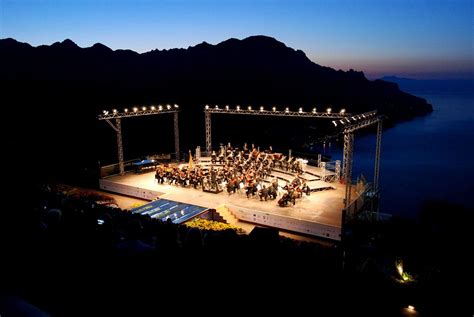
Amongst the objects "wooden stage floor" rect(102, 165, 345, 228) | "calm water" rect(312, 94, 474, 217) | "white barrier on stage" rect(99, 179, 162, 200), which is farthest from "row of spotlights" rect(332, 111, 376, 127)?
"calm water" rect(312, 94, 474, 217)

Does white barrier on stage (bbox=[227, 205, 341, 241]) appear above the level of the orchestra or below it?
below

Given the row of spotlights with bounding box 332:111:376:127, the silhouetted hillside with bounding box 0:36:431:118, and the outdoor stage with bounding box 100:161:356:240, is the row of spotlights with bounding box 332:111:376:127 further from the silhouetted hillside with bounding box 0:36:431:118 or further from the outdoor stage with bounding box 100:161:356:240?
the silhouetted hillside with bounding box 0:36:431:118

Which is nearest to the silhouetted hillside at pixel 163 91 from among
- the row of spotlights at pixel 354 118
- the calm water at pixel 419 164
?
the calm water at pixel 419 164

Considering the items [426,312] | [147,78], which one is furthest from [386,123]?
[426,312]

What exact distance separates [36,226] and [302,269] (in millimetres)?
3857

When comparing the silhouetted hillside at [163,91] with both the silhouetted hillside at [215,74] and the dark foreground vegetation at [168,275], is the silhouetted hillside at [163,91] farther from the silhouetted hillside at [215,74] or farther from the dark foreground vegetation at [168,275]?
the dark foreground vegetation at [168,275]

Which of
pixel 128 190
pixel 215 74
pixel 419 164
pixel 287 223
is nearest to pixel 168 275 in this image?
pixel 287 223

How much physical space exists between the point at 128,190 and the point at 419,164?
49.8 m

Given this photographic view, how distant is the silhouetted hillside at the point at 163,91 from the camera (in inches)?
2045

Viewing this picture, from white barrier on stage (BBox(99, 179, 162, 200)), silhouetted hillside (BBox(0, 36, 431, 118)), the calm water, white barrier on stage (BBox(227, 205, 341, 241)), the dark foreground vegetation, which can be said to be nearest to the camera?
the dark foreground vegetation

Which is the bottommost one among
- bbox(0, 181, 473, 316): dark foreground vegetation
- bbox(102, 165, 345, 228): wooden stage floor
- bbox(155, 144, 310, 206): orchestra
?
bbox(102, 165, 345, 228): wooden stage floor

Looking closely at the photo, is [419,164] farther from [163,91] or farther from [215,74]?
[215,74]

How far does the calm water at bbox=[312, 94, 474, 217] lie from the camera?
135 feet

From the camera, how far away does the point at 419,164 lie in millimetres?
55438
